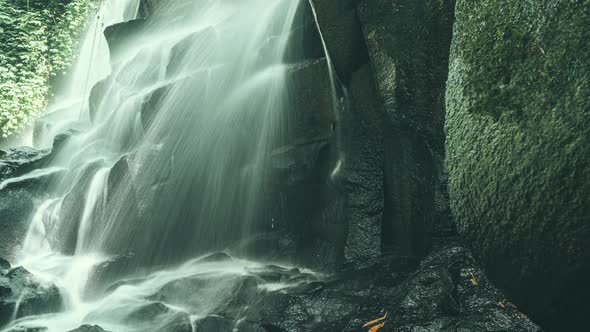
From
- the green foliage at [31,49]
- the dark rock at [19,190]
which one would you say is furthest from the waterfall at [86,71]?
the dark rock at [19,190]

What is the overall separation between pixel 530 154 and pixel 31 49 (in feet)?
57.3

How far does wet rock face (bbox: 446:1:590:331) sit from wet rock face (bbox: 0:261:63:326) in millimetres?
6300

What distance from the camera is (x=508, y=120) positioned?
2.59 m

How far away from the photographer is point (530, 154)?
2361 mm

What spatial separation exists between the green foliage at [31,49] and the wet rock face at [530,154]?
49.8 ft

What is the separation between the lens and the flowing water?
6.39 metres

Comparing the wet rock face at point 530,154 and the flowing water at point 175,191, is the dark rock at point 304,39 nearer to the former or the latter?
the flowing water at point 175,191

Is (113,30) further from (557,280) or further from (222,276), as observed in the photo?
(557,280)

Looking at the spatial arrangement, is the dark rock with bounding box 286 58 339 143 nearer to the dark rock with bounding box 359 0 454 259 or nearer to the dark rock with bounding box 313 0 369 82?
the dark rock with bounding box 313 0 369 82

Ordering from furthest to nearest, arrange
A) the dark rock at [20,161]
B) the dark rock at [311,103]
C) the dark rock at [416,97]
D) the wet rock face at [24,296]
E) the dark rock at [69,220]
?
the dark rock at [20,161]
the dark rock at [69,220]
the dark rock at [311,103]
the wet rock face at [24,296]
the dark rock at [416,97]

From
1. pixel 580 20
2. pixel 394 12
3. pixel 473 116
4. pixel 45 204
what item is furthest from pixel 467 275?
pixel 45 204

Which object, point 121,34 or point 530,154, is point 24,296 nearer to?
point 530,154

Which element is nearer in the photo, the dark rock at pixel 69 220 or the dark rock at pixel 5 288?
the dark rock at pixel 5 288

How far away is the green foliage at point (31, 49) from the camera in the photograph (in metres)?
13.9
